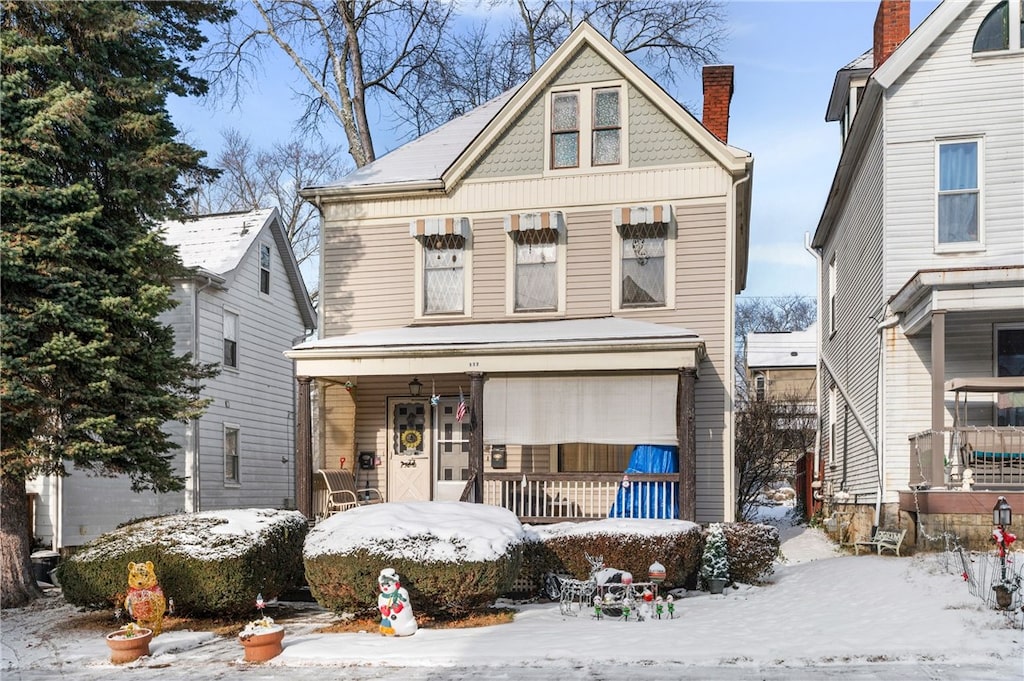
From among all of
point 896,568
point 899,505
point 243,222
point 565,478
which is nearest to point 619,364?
point 565,478

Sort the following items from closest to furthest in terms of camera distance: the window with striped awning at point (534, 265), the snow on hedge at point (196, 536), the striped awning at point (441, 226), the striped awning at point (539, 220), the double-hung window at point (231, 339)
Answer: the snow on hedge at point (196, 536) → the striped awning at point (539, 220) → the window with striped awning at point (534, 265) → the striped awning at point (441, 226) → the double-hung window at point (231, 339)

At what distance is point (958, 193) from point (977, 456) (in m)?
4.44

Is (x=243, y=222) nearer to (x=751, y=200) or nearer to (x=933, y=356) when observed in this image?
(x=751, y=200)

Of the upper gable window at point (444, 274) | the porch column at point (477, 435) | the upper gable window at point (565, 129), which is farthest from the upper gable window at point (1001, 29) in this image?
the porch column at point (477, 435)

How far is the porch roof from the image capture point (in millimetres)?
12875

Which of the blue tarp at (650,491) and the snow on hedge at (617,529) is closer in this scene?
the snow on hedge at (617,529)

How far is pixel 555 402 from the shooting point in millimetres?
13898

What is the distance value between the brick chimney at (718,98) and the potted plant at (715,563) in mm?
7927

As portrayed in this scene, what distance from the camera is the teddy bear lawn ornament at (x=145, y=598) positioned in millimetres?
9352

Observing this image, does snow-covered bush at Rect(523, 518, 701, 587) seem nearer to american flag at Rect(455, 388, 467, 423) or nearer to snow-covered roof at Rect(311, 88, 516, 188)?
american flag at Rect(455, 388, 467, 423)

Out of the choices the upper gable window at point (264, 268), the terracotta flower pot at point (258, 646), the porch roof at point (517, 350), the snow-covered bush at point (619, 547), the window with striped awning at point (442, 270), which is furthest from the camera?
the upper gable window at point (264, 268)

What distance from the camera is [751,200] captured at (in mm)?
16469

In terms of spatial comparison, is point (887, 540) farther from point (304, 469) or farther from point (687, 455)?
point (304, 469)

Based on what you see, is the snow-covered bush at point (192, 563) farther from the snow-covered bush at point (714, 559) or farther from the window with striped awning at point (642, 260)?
the window with striped awning at point (642, 260)
